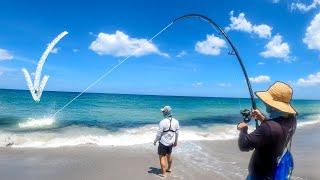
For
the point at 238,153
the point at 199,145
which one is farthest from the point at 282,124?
the point at 199,145

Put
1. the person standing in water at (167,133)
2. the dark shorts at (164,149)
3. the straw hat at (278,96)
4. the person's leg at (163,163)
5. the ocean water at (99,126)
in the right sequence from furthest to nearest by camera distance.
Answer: the ocean water at (99,126) → the person's leg at (163,163) → the dark shorts at (164,149) → the person standing in water at (167,133) → the straw hat at (278,96)

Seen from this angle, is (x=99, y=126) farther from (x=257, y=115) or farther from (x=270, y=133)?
(x=270, y=133)

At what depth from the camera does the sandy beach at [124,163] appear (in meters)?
Answer: 9.76

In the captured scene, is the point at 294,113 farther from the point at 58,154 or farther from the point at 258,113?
the point at 58,154

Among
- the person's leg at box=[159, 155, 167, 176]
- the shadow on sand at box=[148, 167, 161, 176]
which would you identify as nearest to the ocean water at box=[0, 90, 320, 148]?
the shadow on sand at box=[148, 167, 161, 176]

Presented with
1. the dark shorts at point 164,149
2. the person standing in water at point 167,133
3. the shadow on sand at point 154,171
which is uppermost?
the person standing in water at point 167,133

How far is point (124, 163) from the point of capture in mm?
11047

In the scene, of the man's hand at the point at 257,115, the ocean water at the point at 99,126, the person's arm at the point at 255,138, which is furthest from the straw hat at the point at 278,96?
the ocean water at the point at 99,126

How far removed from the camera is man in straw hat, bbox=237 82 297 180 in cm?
353

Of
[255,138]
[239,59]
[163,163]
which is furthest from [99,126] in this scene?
[255,138]

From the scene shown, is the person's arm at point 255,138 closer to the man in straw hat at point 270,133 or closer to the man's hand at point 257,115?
the man in straw hat at point 270,133

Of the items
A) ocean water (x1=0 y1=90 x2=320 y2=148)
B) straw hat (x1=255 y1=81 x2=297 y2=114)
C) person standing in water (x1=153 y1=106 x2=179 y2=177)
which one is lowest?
ocean water (x1=0 y1=90 x2=320 y2=148)

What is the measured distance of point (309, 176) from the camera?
10062 mm

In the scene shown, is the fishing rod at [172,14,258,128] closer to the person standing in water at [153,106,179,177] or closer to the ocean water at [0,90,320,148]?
the person standing in water at [153,106,179,177]
